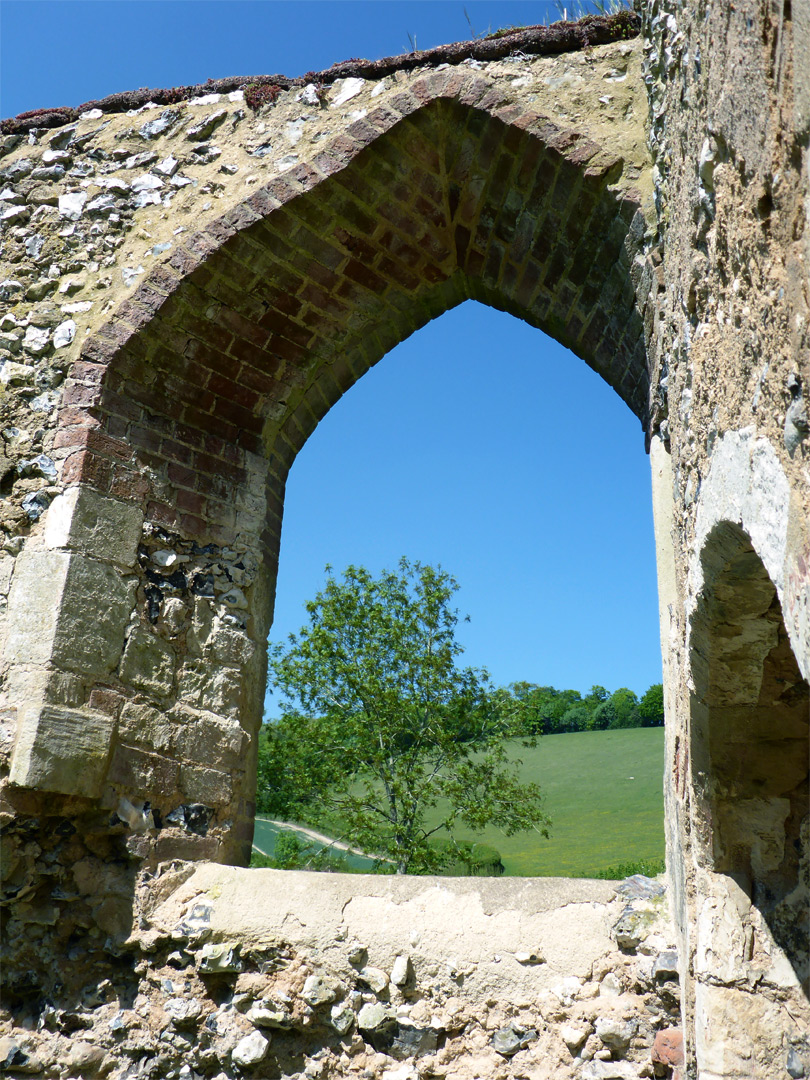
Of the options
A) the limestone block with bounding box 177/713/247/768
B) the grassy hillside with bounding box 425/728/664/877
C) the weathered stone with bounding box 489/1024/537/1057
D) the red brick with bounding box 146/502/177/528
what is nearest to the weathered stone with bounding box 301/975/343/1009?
the weathered stone with bounding box 489/1024/537/1057

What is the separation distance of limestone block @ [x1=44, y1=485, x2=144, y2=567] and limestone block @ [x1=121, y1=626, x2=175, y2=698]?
1.04 feet

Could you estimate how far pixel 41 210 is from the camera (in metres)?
4.02

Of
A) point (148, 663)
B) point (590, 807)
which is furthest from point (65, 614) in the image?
point (590, 807)

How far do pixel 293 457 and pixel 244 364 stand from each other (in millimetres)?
586

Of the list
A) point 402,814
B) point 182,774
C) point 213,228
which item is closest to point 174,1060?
point 182,774

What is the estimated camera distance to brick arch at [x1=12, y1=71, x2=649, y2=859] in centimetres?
337

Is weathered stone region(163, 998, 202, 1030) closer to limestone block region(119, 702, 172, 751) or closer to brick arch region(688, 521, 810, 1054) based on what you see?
limestone block region(119, 702, 172, 751)

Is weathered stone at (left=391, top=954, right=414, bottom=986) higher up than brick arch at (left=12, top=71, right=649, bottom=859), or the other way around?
brick arch at (left=12, top=71, right=649, bottom=859)

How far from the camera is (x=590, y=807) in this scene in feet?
72.0

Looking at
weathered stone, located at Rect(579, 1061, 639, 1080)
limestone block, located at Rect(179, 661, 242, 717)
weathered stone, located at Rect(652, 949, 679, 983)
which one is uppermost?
limestone block, located at Rect(179, 661, 242, 717)

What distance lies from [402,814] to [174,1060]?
12.6m

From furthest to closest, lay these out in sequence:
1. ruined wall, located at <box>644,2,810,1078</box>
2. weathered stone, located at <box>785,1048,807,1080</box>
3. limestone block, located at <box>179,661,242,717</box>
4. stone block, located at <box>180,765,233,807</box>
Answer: limestone block, located at <box>179,661,242,717</box>
stone block, located at <box>180,765,233,807</box>
weathered stone, located at <box>785,1048,807,1080</box>
ruined wall, located at <box>644,2,810,1078</box>

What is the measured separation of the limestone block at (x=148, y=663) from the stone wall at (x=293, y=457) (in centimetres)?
1

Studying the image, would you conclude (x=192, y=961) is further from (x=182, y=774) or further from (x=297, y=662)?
(x=297, y=662)
